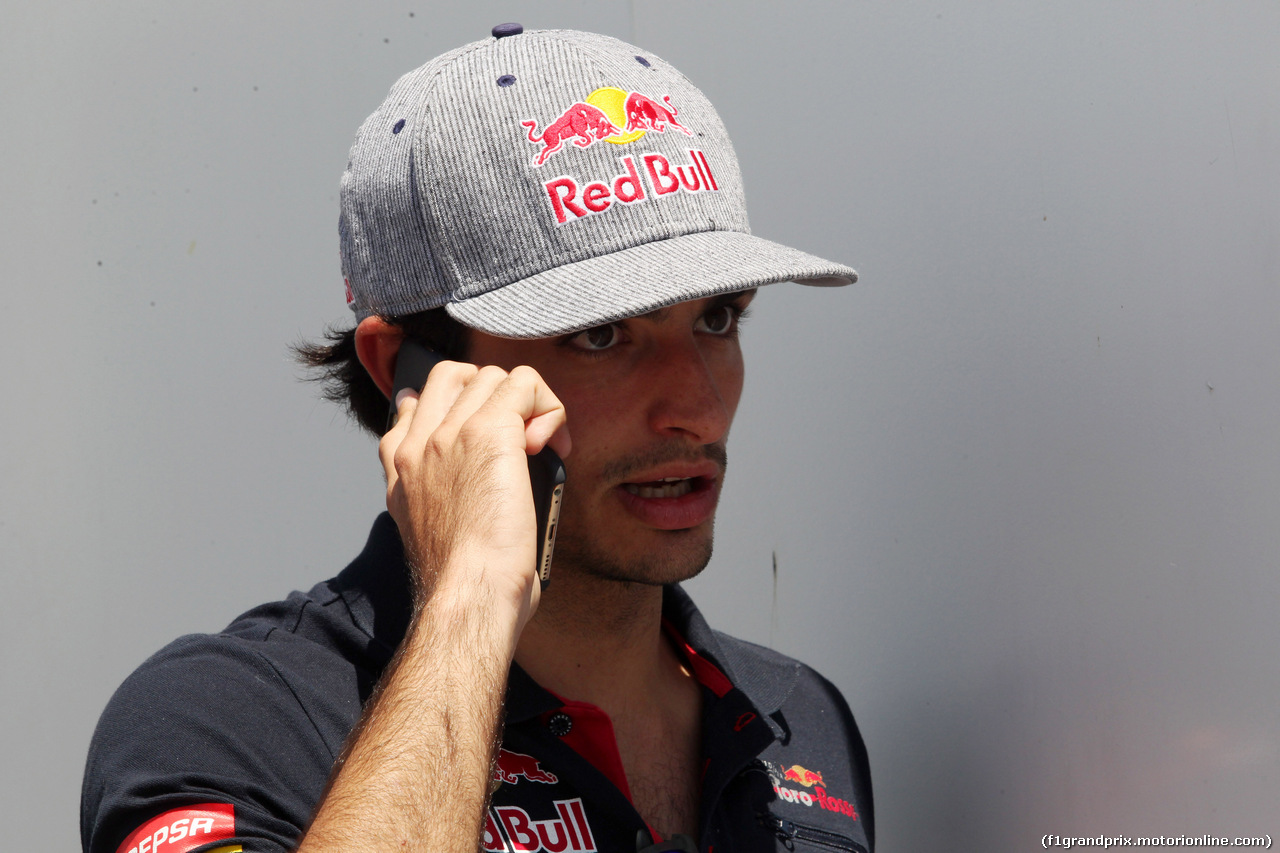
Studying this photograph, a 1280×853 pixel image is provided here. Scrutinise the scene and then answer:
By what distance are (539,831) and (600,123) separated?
94cm

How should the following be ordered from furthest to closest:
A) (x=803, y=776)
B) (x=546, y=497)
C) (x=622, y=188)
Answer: (x=803, y=776)
(x=622, y=188)
(x=546, y=497)

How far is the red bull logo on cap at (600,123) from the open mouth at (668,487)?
483 millimetres

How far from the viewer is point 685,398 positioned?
1583 millimetres

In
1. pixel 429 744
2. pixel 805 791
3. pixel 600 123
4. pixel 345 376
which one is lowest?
pixel 805 791

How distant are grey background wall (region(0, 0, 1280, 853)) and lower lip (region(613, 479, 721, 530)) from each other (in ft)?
1.13

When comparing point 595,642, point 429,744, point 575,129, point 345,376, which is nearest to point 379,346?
point 345,376

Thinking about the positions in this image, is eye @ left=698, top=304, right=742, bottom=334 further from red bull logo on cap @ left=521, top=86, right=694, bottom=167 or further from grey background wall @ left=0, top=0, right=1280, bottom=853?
red bull logo on cap @ left=521, top=86, right=694, bottom=167

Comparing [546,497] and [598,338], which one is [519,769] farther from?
[598,338]

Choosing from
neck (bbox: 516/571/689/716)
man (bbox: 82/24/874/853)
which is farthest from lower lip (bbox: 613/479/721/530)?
neck (bbox: 516/571/689/716)

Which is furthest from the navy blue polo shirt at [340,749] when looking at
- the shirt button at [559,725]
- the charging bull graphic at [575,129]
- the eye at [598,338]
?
the charging bull graphic at [575,129]

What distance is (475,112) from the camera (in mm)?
1505

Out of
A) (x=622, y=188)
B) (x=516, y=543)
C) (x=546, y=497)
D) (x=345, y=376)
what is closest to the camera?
(x=516, y=543)

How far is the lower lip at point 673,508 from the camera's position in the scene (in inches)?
63.3

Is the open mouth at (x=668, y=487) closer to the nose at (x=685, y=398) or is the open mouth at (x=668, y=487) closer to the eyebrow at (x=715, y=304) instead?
the nose at (x=685, y=398)
